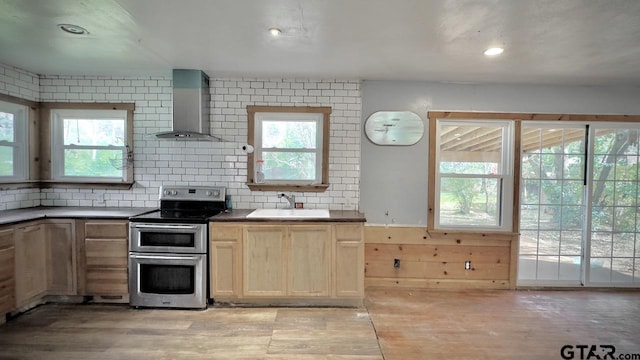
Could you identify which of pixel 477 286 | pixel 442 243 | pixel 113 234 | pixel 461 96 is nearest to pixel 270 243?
pixel 113 234

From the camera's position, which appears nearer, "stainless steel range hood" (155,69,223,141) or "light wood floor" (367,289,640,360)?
"light wood floor" (367,289,640,360)

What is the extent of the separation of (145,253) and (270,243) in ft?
3.87

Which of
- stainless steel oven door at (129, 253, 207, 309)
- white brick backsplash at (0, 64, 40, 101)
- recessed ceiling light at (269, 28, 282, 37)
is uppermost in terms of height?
recessed ceiling light at (269, 28, 282, 37)

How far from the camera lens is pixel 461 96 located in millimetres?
3350

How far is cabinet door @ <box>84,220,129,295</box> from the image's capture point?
9.27 feet

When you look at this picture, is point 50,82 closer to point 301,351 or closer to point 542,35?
point 301,351

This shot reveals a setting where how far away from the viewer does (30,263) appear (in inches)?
105

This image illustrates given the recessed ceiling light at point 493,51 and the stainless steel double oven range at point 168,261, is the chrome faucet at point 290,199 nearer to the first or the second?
the stainless steel double oven range at point 168,261

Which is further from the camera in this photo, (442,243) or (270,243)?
(442,243)

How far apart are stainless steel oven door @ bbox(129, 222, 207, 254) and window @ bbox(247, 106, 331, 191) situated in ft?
2.81

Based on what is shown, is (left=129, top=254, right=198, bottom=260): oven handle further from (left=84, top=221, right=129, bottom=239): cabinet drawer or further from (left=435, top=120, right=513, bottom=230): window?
(left=435, top=120, right=513, bottom=230): window

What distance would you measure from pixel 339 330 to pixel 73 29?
318 centimetres

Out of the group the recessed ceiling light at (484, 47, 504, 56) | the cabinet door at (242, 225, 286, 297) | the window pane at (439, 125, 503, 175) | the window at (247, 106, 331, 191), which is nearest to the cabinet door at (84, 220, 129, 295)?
the cabinet door at (242, 225, 286, 297)

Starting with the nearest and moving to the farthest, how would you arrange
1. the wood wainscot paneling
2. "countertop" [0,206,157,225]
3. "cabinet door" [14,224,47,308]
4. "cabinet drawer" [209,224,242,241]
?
"cabinet door" [14,224,47,308] → "countertop" [0,206,157,225] → "cabinet drawer" [209,224,242,241] → the wood wainscot paneling
